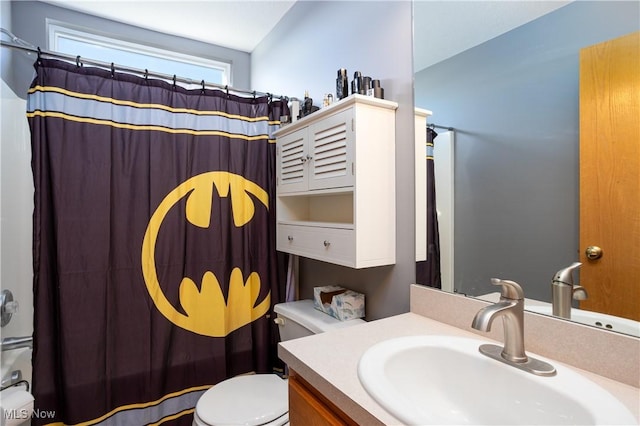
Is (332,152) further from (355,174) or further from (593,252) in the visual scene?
(593,252)

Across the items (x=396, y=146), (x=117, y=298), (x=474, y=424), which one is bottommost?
(x=474, y=424)

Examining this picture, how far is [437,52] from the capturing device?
1179 mm

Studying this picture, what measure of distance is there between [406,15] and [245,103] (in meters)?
0.96

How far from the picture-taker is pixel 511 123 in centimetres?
97

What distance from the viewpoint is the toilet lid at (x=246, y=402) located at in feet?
4.05

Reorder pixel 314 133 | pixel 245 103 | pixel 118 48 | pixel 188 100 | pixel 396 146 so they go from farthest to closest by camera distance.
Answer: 1. pixel 118 48
2. pixel 245 103
3. pixel 188 100
4. pixel 314 133
5. pixel 396 146

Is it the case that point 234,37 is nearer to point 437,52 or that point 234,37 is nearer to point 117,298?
point 437,52

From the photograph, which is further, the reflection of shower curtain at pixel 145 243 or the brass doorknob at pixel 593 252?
the reflection of shower curtain at pixel 145 243

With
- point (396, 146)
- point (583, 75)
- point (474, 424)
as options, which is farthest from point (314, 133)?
point (474, 424)

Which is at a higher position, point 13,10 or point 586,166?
point 13,10

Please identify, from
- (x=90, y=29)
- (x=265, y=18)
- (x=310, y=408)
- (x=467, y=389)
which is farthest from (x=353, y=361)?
(x=90, y=29)

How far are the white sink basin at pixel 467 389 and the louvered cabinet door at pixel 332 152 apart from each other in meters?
0.65

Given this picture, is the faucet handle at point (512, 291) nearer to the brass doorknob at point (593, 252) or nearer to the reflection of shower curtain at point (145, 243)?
the brass doorknob at point (593, 252)

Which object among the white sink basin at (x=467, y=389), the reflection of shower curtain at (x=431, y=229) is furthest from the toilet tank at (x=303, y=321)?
the white sink basin at (x=467, y=389)
